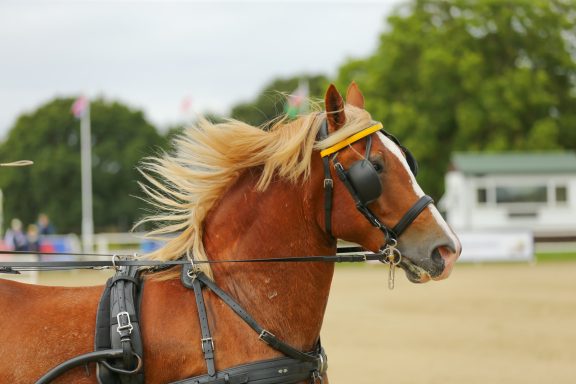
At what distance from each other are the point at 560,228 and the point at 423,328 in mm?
24516

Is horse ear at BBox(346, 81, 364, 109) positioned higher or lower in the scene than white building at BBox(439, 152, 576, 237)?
higher

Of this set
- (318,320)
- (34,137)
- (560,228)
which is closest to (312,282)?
(318,320)

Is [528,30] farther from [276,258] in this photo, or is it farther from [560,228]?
[276,258]

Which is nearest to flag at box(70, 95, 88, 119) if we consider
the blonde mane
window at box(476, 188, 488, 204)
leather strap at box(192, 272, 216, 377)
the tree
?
the tree

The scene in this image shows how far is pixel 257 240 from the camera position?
3807 mm

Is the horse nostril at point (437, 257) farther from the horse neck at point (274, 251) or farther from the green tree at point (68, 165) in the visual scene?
the green tree at point (68, 165)

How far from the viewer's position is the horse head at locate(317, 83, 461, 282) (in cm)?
358

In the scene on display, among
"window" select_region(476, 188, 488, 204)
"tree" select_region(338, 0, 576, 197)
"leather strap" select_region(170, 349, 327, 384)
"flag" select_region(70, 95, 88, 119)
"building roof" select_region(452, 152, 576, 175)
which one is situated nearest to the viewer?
"leather strap" select_region(170, 349, 327, 384)

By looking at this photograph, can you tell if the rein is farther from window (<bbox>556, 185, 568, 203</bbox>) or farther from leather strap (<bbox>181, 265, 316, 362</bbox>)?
window (<bbox>556, 185, 568, 203</bbox>)

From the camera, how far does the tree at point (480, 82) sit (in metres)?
39.5

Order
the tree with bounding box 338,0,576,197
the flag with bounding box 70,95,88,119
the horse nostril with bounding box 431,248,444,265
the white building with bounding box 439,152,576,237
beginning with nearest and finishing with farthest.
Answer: the horse nostril with bounding box 431,248,444,265 → the flag with bounding box 70,95,88,119 → the white building with bounding box 439,152,576,237 → the tree with bounding box 338,0,576,197

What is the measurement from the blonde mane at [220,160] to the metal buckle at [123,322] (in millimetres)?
477

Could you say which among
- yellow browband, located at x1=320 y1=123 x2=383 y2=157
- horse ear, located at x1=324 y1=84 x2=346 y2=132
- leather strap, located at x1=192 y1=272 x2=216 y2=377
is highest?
horse ear, located at x1=324 y1=84 x2=346 y2=132

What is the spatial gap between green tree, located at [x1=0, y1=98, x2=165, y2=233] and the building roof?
25.3 m
